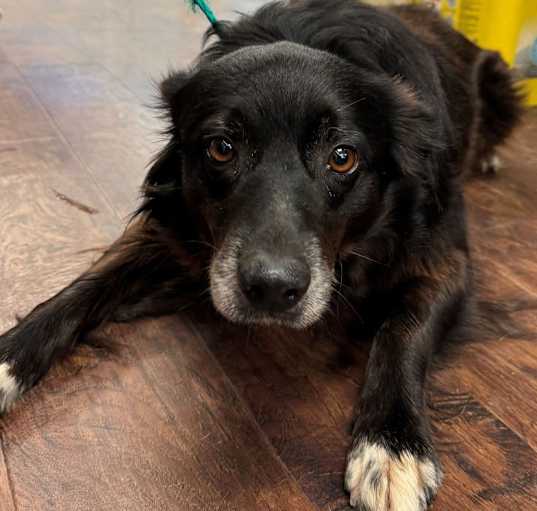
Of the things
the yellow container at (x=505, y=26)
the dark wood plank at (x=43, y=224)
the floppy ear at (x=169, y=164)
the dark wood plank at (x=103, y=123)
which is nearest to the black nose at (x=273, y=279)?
the floppy ear at (x=169, y=164)

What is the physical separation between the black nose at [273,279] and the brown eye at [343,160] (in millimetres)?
276

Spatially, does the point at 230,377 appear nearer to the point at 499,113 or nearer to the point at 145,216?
the point at 145,216

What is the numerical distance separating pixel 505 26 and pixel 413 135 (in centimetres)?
193

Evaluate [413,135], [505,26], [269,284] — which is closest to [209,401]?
[269,284]

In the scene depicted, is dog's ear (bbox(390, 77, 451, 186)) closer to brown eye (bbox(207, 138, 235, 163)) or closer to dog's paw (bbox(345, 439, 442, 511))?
brown eye (bbox(207, 138, 235, 163))

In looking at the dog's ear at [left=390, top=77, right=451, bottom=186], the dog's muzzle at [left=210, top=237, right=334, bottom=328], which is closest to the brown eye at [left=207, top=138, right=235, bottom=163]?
the dog's muzzle at [left=210, top=237, right=334, bottom=328]

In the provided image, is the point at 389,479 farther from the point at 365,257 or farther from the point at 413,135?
the point at 413,135

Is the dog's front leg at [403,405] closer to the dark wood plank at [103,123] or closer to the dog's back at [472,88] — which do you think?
the dog's back at [472,88]

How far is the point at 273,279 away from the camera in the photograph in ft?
4.25

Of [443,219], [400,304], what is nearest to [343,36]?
[443,219]

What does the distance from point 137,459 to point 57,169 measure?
155 cm

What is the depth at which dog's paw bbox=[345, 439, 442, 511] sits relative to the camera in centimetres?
125

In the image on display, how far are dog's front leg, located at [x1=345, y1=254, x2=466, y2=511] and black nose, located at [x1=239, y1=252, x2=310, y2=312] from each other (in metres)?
0.30

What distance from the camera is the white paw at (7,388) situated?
145cm
